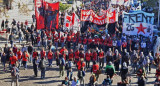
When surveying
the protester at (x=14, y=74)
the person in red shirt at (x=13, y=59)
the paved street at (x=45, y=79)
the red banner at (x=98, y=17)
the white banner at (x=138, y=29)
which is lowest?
the paved street at (x=45, y=79)

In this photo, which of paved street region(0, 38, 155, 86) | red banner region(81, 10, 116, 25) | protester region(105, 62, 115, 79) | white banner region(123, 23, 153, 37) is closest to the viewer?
protester region(105, 62, 115, 79)

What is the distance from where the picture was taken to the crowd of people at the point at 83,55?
60.0 ft

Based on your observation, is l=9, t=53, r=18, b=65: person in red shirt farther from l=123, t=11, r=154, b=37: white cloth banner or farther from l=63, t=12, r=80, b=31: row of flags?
l=123, t=11, r=154, b=37: white cloth banner

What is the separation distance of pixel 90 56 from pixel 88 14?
21.7 ft

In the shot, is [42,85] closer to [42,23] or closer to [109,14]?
[42,23]

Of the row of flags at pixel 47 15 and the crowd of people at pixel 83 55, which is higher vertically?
the row of flags at pixel 47 15

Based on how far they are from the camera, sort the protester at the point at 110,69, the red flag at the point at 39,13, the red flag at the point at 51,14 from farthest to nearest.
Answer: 1. the red flag at the point at 51,14
2. the red flag at the point at 39,13
3. the protester at the point at 110,69

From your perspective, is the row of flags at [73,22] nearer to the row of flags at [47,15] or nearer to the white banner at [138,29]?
the row of flags at [47,15]

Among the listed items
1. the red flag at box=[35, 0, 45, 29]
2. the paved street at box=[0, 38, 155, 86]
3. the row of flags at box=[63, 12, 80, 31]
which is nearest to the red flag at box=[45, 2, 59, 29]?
the red flag at box=[35, 0, 45, 29]

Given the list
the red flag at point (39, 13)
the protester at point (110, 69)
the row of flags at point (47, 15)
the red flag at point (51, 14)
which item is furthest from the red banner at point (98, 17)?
the protester at point (110, 69)

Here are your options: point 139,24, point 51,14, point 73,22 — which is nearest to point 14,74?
point 51,14

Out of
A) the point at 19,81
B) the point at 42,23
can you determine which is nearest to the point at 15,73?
the point at 19,81

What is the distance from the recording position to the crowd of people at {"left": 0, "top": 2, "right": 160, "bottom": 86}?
18.3 m

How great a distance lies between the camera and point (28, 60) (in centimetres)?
2297
